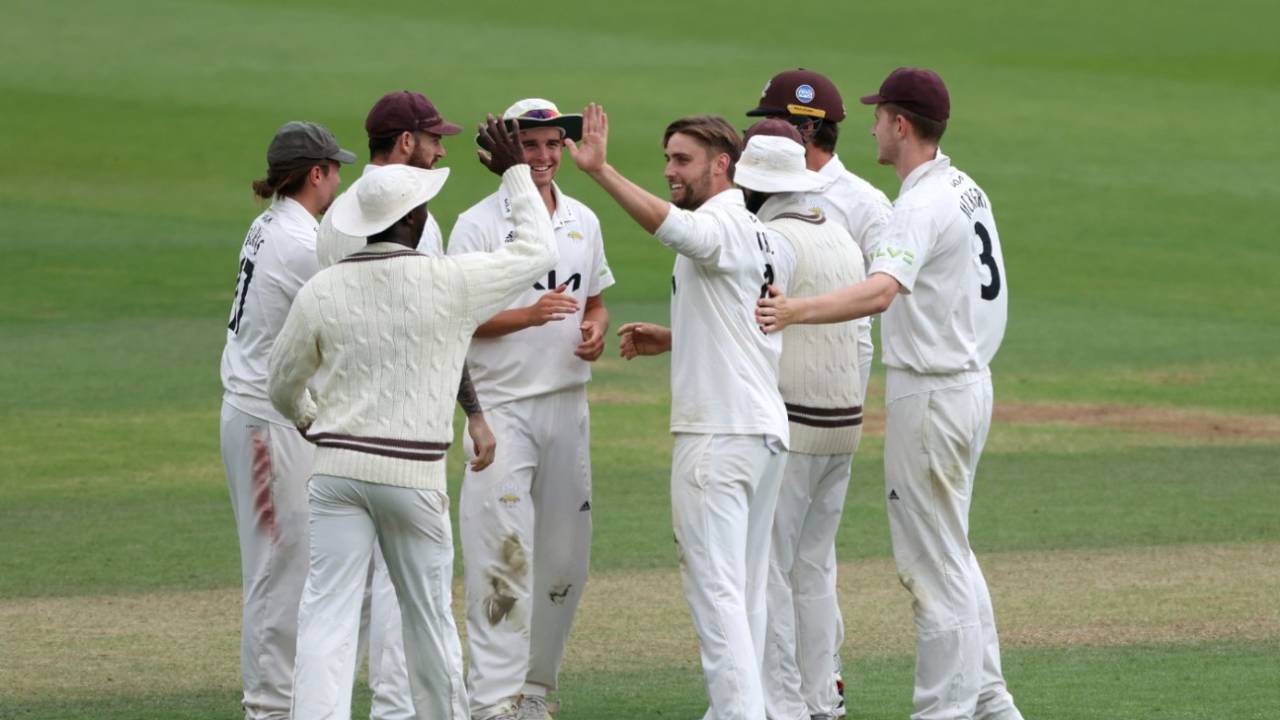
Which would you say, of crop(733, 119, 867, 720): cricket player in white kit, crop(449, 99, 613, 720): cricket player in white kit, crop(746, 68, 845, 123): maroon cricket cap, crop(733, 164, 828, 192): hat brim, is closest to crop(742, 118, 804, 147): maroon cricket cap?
crop(733, 119, 867, 720): cricket player in white kit

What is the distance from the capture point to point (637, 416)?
17094mm

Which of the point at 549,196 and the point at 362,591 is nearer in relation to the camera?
the point at 362,591

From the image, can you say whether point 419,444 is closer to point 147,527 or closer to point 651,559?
point 651,559

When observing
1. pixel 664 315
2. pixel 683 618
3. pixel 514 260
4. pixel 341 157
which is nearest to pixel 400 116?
pixel 341 157

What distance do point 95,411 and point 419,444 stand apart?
10.8m

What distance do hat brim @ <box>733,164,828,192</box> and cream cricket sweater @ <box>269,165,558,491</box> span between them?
1.30m

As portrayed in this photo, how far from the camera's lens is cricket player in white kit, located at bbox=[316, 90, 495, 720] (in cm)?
790

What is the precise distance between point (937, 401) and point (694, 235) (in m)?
1.30

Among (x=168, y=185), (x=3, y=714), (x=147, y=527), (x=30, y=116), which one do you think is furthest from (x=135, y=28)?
(x=3, y=714)

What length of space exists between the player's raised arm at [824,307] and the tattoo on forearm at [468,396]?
1259 millimetres

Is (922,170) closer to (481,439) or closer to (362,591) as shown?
(481,439)

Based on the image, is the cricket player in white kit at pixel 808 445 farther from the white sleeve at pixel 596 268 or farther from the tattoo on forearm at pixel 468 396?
the tattoo on forearm at pixel 468 396

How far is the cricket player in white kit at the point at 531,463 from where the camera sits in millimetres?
8258

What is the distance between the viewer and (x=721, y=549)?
7340mm
